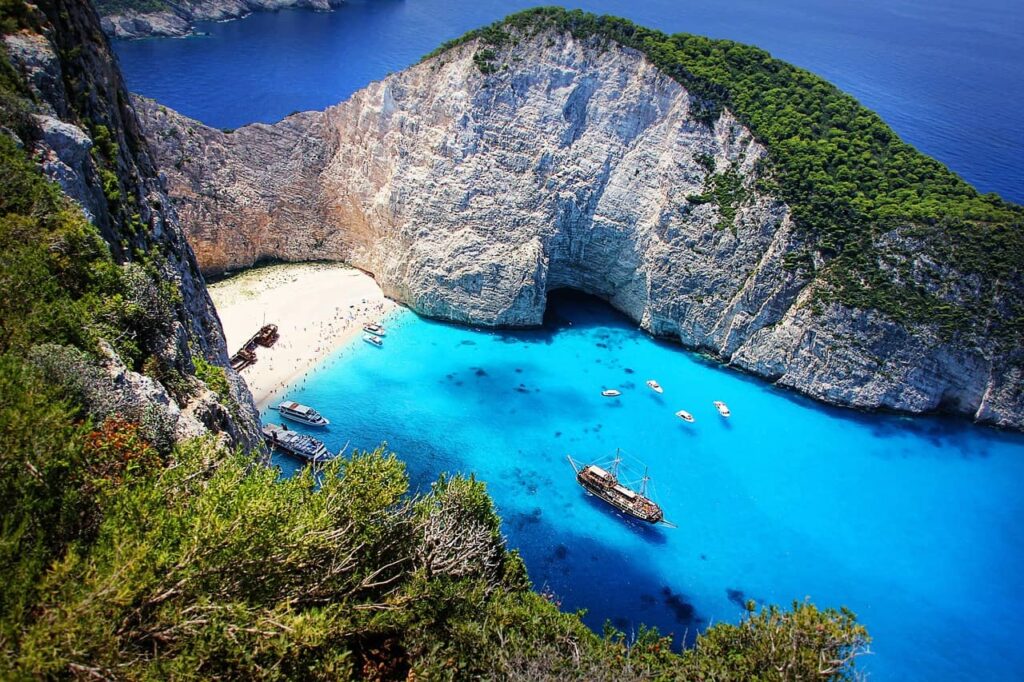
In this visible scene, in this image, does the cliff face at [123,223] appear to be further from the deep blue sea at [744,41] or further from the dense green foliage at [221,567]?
the deep blue sea at [744,41]

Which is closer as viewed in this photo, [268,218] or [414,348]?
[414,348]

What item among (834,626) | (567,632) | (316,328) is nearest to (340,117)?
(316,328)

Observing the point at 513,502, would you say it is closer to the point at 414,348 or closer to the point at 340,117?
the point at 414,348

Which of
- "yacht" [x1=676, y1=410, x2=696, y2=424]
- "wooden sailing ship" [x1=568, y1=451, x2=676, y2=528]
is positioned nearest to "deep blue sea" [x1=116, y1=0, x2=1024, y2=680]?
"yacht" [x1=676, y1=410, x2=696, y2=424]

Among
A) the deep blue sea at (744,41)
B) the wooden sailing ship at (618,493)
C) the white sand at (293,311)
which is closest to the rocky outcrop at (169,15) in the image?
the deep blue sea at (744,41)

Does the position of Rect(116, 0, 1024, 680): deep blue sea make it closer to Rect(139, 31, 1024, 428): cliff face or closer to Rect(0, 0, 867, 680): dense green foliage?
Rect(139, 31, 1024, 428): cliff face

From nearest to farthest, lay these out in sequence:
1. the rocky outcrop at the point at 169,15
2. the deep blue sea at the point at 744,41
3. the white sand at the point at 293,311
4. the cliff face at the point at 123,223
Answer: the cliff face at the point at 123,223, the white sand at the point at 293,311, the deep blue sea at the point at 744,41, the rocky outcrop at the point at 169,15
